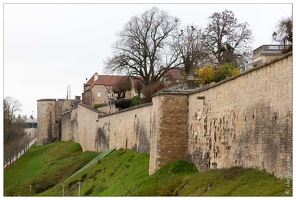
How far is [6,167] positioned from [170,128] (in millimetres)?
29451

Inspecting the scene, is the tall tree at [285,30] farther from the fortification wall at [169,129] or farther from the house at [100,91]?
the house at [100,91]

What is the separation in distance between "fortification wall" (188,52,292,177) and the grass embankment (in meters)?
0.55

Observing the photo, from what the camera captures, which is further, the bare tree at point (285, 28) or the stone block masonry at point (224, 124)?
the bare tree at point (285, 28)

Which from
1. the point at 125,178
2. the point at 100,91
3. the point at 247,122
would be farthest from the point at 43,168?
the point at 100,91

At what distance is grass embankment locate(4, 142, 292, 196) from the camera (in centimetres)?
1962

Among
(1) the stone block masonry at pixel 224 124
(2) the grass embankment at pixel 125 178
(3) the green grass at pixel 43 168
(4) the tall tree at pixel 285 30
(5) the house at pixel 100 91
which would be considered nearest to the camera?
(1) the stone block masonry at pixel 224 124

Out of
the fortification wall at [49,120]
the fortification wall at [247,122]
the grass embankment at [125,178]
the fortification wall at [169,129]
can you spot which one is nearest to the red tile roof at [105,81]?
the fortification wall at [49,120]

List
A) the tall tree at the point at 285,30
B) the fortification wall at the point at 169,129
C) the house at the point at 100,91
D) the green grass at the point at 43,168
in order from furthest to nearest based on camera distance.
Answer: the house at the point at 100,91
the green grass at the point at 43,168
the tall tree at the point at 285,30
the fortification wall at the point at 169,129

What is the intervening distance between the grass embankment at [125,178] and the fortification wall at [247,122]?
55 centimetres

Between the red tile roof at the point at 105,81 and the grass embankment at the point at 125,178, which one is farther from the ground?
the red tile roof at the point at 105,81

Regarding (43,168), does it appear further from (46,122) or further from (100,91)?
(100,91)

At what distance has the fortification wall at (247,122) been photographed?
18.5 m

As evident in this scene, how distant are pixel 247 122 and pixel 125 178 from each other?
34.7 feet

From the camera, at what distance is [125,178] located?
101ft
